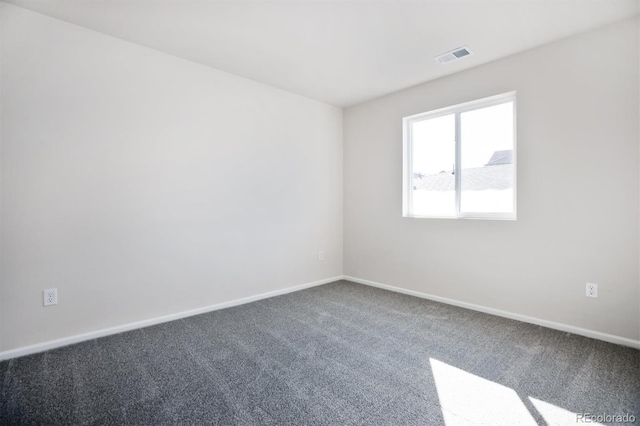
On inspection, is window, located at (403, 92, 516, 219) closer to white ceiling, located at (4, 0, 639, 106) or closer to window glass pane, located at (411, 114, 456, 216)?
window glass pane, located at (411, 114, 456, 216)

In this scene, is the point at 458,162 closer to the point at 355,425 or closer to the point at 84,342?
the point at 355,425

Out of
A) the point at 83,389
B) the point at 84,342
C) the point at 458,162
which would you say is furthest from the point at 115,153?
the point at 458,162

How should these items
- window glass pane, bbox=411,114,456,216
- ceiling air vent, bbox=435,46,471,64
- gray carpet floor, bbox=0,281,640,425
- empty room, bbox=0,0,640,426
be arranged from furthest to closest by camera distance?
window glass pane, bbox=411,114,456,216, ceiling air vent, bbox=435,46,471,64, empty room, bbox=0,0,640,426, gray carpet floor, bbox=0,281,640,425

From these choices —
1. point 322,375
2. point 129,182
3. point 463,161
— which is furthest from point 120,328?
point 463,161

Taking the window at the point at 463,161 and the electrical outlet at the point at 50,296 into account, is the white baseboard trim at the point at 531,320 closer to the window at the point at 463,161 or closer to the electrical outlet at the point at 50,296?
the window at the point at 463,161

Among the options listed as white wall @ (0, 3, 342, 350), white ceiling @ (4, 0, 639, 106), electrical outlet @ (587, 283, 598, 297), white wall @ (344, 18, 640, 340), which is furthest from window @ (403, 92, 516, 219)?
white wall @ (0, 3, 342, 350)

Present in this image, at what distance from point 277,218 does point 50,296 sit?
2.16 meters

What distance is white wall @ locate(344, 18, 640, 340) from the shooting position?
2.36 m

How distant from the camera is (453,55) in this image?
289cm

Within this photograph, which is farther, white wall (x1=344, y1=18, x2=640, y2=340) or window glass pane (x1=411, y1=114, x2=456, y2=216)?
window glass pane (x1=411, y1=114, x2=456, y2=216)

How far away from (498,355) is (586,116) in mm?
2015

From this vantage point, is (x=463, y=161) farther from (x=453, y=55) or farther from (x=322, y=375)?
(x=322, y=375)

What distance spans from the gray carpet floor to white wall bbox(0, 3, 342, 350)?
0.41m

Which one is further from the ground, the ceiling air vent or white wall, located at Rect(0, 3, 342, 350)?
the ceiling air vent
